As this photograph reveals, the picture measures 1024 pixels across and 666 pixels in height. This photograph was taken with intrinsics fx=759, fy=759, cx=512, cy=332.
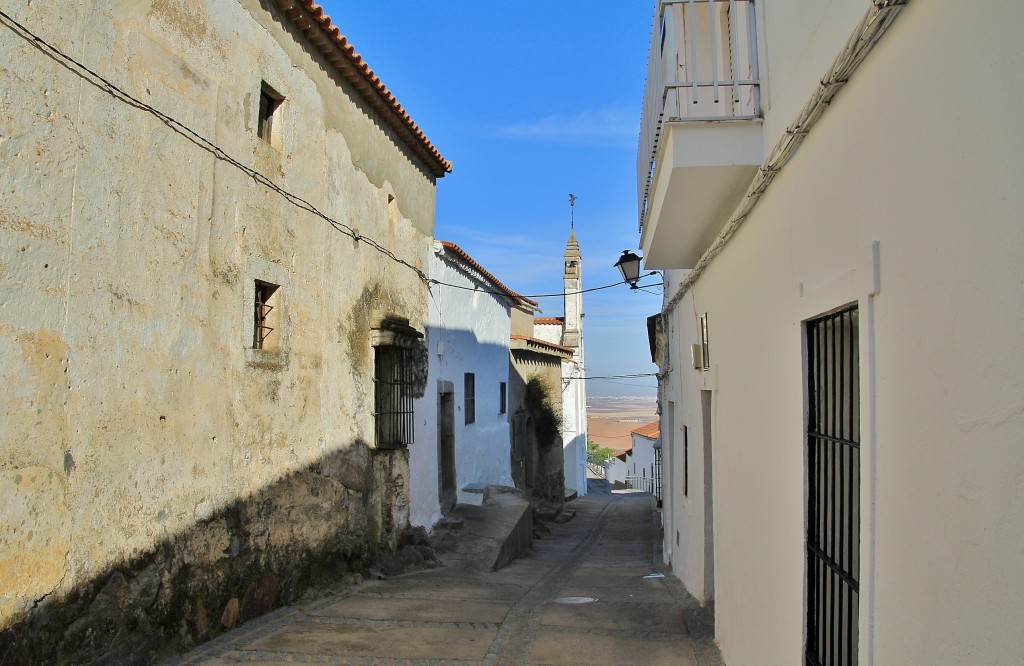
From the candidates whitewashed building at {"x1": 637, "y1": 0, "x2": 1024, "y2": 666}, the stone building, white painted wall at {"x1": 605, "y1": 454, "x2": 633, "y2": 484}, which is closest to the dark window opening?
the stone building

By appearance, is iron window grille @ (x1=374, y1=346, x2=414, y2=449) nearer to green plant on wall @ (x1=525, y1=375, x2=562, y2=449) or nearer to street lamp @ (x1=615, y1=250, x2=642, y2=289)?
street lamp @ (x1=615, y1=250, x2=642, y2=289)

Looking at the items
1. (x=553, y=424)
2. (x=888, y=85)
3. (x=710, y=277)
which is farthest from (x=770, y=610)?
(x=553, y=424)

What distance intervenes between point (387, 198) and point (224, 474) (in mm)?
5052

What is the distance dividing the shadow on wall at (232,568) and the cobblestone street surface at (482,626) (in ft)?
0.81

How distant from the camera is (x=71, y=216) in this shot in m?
4.61

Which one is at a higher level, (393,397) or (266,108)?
(266,108)

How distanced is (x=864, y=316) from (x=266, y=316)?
576 cm

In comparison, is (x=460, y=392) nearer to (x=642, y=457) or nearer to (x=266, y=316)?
(x=266, y=316)

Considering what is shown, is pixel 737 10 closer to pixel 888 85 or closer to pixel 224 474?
pixel 888 85

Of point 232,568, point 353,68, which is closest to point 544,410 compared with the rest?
point 353,68

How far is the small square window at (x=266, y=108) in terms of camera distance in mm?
7206

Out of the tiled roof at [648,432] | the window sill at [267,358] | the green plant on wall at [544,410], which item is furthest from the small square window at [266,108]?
the tiled roof at [648,432]

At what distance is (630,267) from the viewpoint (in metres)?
11.3

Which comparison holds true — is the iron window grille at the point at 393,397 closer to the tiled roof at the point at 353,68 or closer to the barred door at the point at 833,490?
the tiled roof at the point at 353,68
